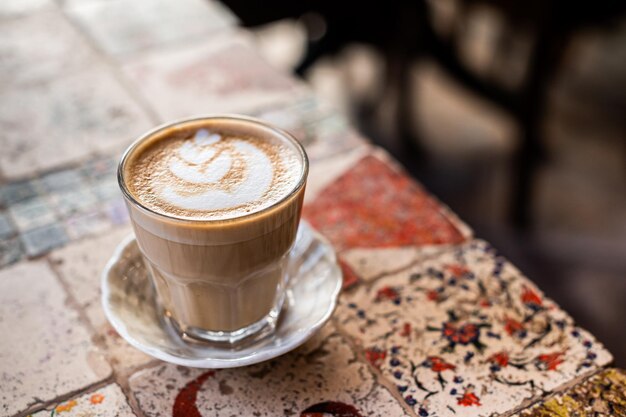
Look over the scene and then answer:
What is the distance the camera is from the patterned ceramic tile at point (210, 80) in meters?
1.26

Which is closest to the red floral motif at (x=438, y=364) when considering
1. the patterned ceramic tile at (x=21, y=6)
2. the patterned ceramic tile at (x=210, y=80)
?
the patterned ceramic tile at (x=210, y=80)

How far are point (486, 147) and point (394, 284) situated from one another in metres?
2.08

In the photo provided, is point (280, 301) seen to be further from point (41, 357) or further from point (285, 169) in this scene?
point (41, 357)

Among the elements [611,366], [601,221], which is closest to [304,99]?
[611,366]

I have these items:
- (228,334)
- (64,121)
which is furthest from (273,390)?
(64,121)

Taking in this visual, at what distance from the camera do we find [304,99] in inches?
50.4

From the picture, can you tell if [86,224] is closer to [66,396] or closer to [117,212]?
[117,212]

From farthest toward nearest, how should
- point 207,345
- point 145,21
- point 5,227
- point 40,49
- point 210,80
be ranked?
point 145,21 → point 40,49 → point 210,80 → point 5,227 → point 207,345

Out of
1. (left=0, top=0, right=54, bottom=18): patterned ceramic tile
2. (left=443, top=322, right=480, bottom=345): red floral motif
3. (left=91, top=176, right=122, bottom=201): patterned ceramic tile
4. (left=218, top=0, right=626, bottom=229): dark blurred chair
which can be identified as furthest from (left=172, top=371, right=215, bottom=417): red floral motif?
→ (left=218, top=0, right=626, bottom=229): dark blurred chair

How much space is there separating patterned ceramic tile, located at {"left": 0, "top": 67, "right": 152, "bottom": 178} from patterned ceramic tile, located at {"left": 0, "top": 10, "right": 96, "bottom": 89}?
5 centimetres

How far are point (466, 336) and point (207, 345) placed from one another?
1.04 ft

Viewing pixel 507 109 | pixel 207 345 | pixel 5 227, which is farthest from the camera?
pixel 507 109

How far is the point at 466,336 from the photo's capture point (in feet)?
2.81

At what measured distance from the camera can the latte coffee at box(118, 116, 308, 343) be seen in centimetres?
72
